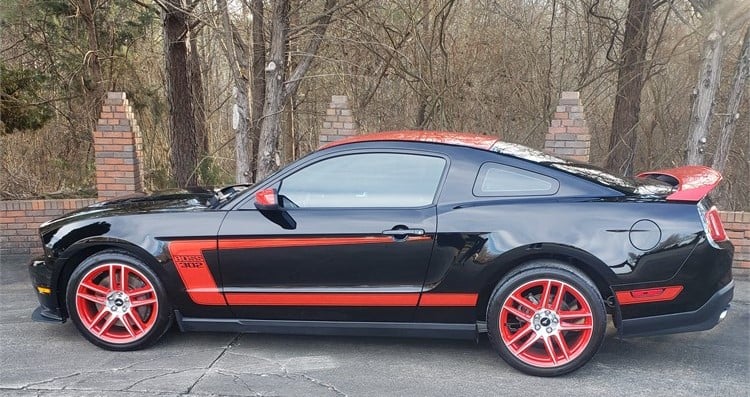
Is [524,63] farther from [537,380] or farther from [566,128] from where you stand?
[537,380]

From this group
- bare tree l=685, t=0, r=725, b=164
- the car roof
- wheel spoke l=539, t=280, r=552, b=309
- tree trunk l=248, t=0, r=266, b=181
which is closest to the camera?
wheel spoke l=539, t=280, r=552, b=309

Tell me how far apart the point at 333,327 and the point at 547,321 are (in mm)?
1313

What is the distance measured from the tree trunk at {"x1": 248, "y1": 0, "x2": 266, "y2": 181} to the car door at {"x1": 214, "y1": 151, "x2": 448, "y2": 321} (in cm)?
292

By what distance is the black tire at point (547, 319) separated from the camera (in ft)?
10.5

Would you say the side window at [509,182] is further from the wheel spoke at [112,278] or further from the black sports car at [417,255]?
the wheel spoke at [112,278]

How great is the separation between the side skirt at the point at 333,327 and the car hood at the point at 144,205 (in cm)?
70

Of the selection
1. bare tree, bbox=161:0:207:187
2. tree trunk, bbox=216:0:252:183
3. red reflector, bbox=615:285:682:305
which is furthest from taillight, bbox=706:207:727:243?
bare tree, bbox=161:0:207:187

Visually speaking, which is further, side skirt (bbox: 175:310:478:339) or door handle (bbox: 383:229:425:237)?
side skirt (bbox: 175:310:478:339)

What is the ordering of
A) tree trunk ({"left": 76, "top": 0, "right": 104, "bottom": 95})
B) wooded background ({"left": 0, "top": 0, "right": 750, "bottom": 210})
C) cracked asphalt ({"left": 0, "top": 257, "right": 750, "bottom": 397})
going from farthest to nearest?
tree trunk ({"left": 76, "top": 0, "right": 104, "bottom": 95}) → wooded background ({"left": 0, "top": 0, "right": 750, "bottom": 210}) → cracked asphalt ({"left": 0, "top": 257, "right": 750, "bottom": 397})

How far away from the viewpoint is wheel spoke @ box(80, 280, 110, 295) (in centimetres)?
359

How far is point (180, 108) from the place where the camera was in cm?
874

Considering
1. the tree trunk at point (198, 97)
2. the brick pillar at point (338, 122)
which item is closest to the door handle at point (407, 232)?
the brick pillar at point (338, 122)

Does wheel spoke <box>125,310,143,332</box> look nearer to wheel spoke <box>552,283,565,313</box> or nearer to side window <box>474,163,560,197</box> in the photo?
side window <box>474,163,560,197</box>

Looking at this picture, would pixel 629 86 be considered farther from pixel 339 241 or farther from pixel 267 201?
pixel 267 201
